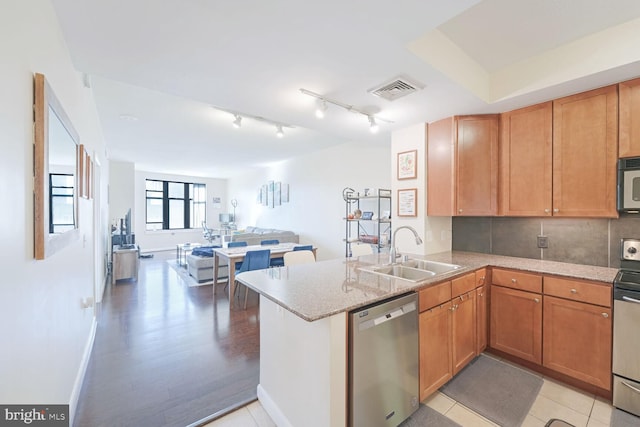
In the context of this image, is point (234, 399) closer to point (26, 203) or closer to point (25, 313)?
point (25, 313)

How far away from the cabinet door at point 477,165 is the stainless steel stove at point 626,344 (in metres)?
1.08

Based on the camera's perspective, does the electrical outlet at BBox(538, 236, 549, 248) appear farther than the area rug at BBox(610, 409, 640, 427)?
Yes

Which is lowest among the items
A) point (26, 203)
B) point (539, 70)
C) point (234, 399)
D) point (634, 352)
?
point (234, 399)

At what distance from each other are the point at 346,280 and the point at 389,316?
44 centimetres

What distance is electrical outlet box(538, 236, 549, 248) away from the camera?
2662 millimetres

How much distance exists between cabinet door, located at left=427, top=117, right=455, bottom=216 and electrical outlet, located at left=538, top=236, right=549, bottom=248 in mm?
890

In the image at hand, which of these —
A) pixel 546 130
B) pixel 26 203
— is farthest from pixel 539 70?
pixel 26 203

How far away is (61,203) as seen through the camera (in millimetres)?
1513

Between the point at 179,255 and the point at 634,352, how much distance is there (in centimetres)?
781

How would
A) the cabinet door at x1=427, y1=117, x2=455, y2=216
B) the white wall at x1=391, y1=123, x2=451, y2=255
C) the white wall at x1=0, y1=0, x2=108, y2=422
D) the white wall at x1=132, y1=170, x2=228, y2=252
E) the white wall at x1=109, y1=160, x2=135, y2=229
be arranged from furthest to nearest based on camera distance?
the white wall at x1=132, y1=170, x2=228, y2=252 → the white wall at x1=109, y1=160, x2=135, y2=229 → the white wall at x1=391, y1=123, x2=451, y2=255 → the cabinet door at x1=427, y1=117, x2=455, y2=216 → the white wall at x1=0, y1=0, x2=108, y2=422

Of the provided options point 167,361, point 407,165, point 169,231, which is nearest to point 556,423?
point 407,165

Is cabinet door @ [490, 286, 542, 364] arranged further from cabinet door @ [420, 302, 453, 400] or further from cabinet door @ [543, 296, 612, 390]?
cabinet door @ [420, 302, 453, 400]

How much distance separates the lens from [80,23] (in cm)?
145

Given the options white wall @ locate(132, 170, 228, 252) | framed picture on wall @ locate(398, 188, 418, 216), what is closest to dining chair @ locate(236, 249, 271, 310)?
framed picture on wall @ locate(398, 188, 418, 216)
